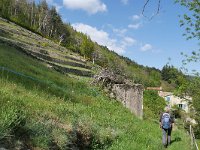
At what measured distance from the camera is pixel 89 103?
1781cm

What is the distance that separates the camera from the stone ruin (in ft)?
79.3

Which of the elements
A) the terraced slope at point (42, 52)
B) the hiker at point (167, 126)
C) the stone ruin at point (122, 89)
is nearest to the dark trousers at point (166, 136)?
the hiker at point (167, 126)

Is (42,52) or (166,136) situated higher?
(42,52)

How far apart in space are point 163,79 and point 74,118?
18798 cm

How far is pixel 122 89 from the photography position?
955 inches

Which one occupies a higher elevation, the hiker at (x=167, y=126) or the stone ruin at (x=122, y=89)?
the stone ruin at (x=122, y=89)

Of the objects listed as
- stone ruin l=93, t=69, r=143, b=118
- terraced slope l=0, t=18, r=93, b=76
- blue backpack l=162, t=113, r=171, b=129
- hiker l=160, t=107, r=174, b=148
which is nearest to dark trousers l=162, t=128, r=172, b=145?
hiker l=160, t=107, r=174, b=148

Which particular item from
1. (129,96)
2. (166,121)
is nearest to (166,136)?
(166,121)

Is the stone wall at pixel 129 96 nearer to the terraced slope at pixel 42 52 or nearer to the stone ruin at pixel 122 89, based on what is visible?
the stone ruin at pixel 122 89

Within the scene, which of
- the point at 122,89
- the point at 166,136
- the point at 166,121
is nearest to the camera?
the point at 166,136

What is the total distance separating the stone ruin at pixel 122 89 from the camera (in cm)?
2416

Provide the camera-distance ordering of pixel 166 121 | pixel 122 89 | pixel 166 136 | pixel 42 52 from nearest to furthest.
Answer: pixel 166 136, pixel 166 121, pixel 122 89, pixel 42 52

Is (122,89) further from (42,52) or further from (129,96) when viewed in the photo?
(42,52)

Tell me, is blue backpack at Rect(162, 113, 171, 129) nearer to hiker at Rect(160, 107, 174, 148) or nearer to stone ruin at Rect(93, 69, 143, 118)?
hiker at Rect(160, 107, 174, 148)
